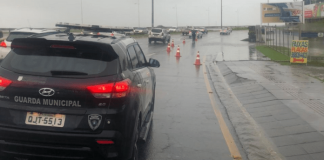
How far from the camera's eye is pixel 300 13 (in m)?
38.9

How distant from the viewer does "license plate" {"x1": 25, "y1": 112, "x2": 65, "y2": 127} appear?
174 inches

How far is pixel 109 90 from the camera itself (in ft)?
14.8

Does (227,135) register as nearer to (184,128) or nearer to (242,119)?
(184,128)

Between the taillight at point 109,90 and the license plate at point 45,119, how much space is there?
1.41 feet

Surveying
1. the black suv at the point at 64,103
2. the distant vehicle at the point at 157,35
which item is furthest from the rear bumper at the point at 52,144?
the distant vehicle at the point at 157,35

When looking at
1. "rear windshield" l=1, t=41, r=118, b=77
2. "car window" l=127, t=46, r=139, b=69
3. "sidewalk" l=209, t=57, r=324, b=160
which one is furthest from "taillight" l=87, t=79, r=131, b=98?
"sidewalk" l=209, t=57, r=324, b=160

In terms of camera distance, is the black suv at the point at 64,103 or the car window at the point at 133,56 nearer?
the black suv at the point at 64,103

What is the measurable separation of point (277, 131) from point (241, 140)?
1003mm

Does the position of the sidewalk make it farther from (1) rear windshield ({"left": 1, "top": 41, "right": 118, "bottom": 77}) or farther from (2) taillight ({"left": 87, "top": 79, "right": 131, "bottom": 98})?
(1) rear windshield ({"left": 1, "top": 41, "right": 118, "bottom": 77})

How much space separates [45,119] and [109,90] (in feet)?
2.46

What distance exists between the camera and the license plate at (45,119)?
4422 millimetres

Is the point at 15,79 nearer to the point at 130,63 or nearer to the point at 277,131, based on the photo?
the point at 130,63

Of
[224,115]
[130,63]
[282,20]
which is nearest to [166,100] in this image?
[224,115]

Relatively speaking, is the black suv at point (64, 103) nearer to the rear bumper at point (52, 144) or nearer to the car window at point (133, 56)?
the rear bumper at point (52, 144)
